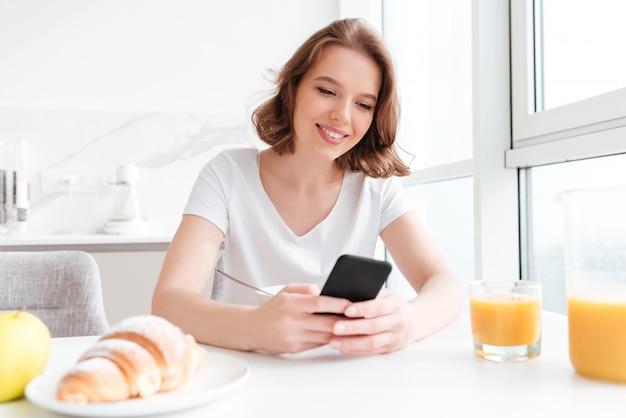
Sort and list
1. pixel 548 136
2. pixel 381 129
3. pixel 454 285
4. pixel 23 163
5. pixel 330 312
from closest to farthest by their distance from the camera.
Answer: pixel 330 312
pixel 454 285
pixel 381 129
pixel 548 136
pixel 23 163

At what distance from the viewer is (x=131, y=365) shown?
1.79ft

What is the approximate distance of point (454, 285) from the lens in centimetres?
110

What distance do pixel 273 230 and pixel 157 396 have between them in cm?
85

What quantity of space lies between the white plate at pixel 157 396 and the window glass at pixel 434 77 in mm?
1507

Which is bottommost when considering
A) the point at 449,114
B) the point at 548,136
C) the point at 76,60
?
the point at 548,136

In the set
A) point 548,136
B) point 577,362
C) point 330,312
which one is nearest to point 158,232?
point 548,136

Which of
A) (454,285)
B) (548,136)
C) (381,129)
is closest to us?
(454,285)

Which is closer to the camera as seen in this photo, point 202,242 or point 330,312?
point 330,312

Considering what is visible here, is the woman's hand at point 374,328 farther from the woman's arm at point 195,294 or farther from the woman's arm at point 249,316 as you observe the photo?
the woman's arm at point 195,294

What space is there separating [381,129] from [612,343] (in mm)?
875

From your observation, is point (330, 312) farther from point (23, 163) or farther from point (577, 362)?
point (23, 163)

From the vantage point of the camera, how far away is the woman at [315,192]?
47.7 inches

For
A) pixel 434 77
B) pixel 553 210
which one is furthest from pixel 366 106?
pixel 434 77

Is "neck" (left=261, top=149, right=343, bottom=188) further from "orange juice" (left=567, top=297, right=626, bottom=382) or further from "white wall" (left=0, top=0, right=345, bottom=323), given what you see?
"white wall" (left=0, top=0, right=345, bottom=323)
